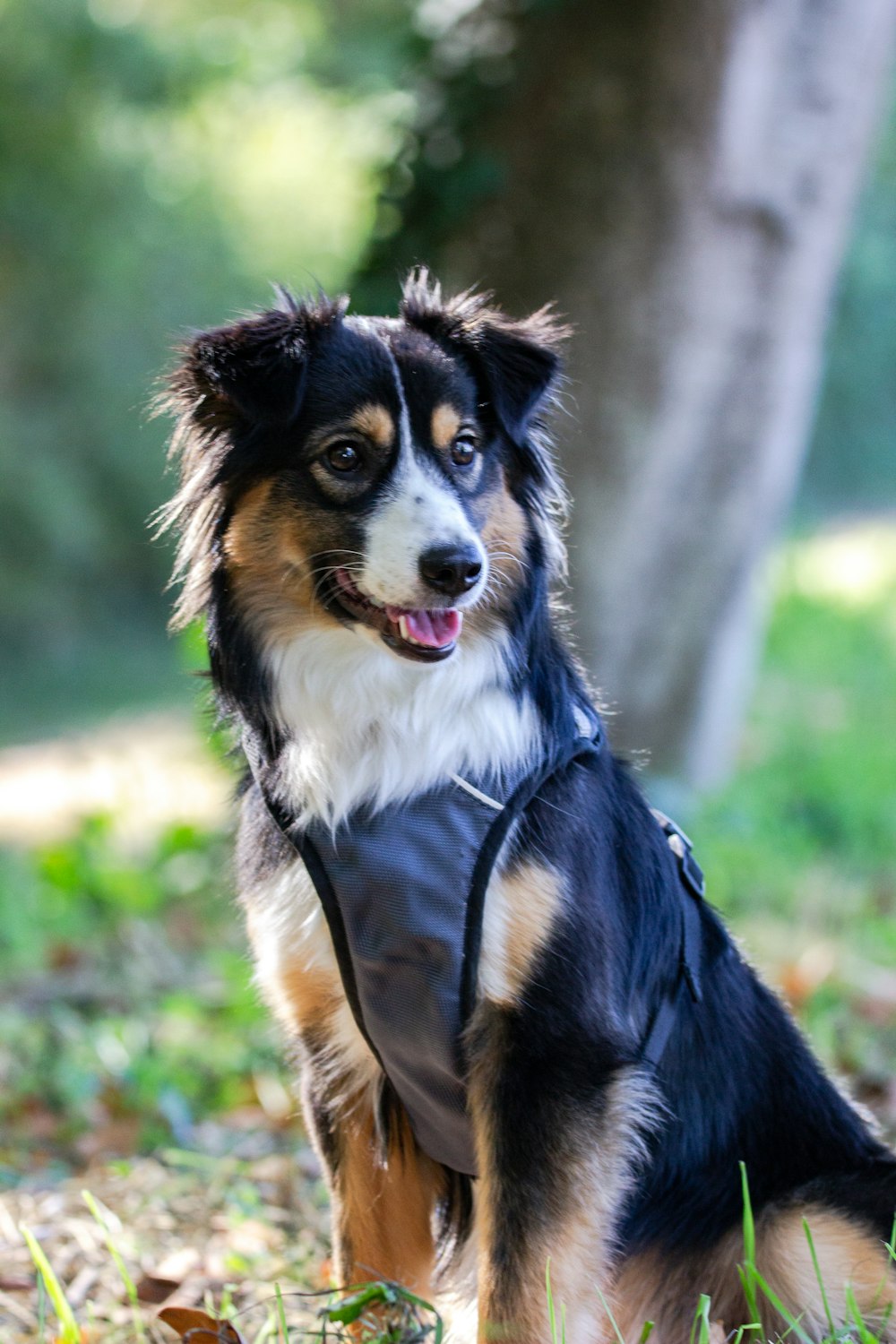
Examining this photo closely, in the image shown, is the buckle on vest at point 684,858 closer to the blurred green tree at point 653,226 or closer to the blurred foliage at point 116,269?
the blurred green tree at point 653,226

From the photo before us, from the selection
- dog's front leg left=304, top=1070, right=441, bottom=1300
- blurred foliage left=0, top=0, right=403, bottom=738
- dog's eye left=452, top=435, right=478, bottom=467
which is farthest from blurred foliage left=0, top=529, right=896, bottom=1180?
blurred foliage left=0, top=0, right=403, bottom=738

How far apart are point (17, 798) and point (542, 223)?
5666 mm

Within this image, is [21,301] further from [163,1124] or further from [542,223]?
[163,1124]

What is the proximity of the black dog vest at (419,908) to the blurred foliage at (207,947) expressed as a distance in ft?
2.95

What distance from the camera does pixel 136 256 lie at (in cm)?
1694

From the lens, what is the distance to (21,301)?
634 inches

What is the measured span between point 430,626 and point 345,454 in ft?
1.17

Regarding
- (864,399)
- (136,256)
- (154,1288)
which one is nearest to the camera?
(154,1288)

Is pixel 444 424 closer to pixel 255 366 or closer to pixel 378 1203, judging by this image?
pixel 255 366

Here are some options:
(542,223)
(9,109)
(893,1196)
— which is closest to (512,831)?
(893,1196)

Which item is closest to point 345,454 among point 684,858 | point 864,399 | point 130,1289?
point 684,858

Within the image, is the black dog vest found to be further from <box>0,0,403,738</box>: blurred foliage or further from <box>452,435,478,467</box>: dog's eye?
<box>0,0,403,738</box>: blurred foliage

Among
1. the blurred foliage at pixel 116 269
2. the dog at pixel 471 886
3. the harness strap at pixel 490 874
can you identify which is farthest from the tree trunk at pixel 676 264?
the blurred foliage at pixel 116 269

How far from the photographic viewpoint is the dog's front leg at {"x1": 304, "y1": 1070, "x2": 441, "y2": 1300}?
101 inches
